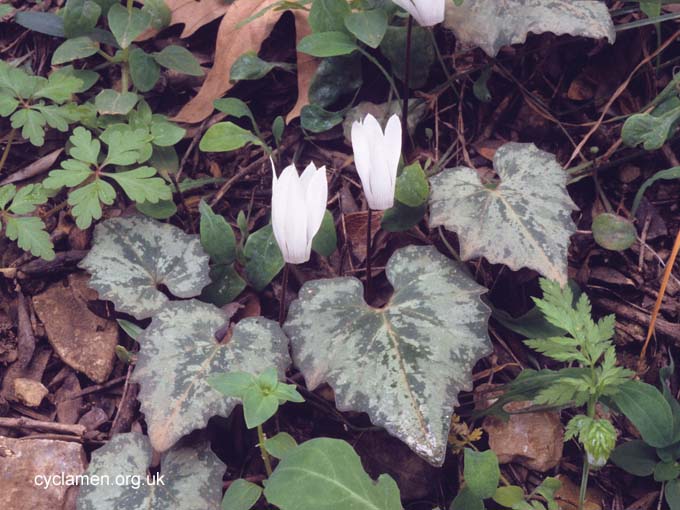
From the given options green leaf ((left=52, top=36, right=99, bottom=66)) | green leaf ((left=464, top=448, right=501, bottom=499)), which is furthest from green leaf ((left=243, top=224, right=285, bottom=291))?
green leaf ((left=52, top=36, right=99, bottom=66))

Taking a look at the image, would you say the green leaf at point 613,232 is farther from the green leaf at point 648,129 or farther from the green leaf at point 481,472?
the green leaf at point 481,472

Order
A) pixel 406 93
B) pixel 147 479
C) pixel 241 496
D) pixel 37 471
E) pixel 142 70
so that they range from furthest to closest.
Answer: pixel 142 70, pixel 406 93, pixel 37 471, pixel 147 479, pixel 241 496

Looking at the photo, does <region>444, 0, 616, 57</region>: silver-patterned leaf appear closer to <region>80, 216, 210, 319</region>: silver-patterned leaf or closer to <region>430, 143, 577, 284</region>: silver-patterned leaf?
<region>430, 143, 577, 284</region>: silver-patterned leaf

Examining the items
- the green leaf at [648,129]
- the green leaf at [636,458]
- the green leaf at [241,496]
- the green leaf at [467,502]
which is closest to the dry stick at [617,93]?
the green leaf at [648,129]

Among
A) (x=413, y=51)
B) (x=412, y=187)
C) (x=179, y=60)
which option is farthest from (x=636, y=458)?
(x=179, y=60)

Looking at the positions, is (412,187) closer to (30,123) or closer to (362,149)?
(362,149)
